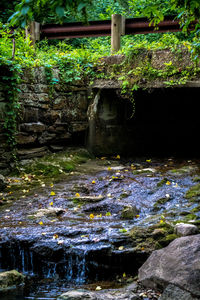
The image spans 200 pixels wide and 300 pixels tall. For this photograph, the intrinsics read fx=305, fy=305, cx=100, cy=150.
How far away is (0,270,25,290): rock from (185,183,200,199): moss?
2770mm

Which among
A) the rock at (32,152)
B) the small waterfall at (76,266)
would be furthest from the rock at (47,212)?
the rock at (32,152)

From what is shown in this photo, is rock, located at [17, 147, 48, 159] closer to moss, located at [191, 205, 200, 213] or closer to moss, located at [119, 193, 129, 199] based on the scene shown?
→ moss, located at [119, 193, 129, 199]

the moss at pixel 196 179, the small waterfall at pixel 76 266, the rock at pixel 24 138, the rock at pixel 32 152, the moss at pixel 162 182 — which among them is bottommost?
the small waterfall at pixel 76 266

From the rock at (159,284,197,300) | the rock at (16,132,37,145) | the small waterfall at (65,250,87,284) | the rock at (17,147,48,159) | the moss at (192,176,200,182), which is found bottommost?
the small waterfall at (65,250,87,284)

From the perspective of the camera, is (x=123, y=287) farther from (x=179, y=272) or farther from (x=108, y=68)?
(x=108, y=68)

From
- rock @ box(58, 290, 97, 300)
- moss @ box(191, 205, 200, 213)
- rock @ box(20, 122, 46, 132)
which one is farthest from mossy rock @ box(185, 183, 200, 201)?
rock @ box(20, 122, 46, 132)

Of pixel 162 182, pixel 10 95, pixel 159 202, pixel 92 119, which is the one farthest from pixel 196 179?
pixel 10 95

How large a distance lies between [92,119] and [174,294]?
5433mm

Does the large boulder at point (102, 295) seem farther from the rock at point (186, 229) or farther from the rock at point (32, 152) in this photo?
the rock at point (32, 152)

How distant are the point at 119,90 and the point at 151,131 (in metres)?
1.58

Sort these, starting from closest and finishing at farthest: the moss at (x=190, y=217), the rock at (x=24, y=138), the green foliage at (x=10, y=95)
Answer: the moss at (x=190, y=217) → the green foliage at (x=10, y=95) → the rock at (x=24, y=138)

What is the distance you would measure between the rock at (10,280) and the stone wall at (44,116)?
3.12 meters

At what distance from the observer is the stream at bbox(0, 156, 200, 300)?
3.40m

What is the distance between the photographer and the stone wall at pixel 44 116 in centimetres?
646
